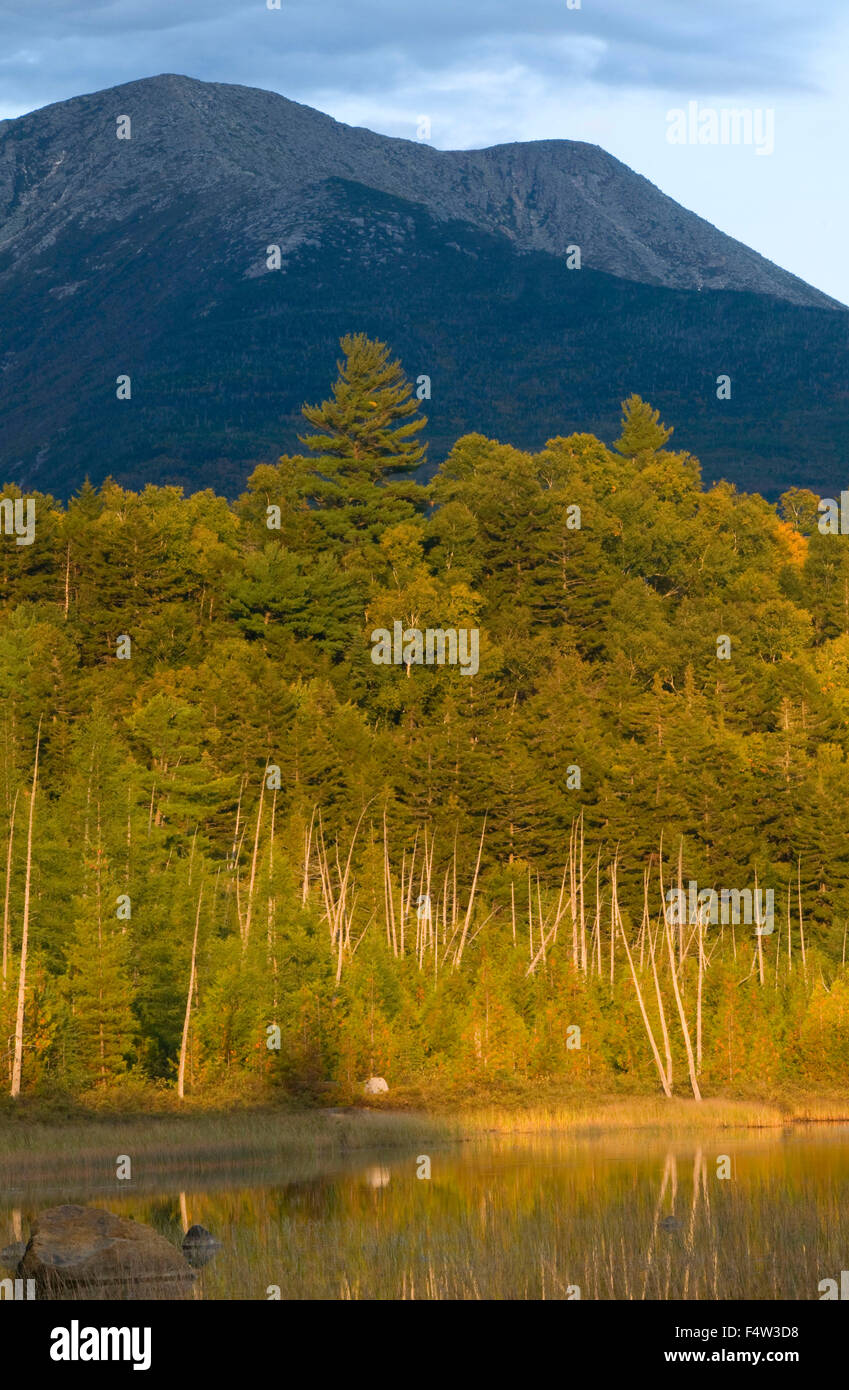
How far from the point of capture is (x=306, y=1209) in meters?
34.9

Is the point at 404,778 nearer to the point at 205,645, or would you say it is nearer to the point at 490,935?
the point at 490,935

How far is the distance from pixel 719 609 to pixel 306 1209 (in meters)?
110

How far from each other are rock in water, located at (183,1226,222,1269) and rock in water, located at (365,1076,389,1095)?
2988 centimetres

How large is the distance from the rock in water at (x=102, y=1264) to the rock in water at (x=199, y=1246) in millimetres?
1812

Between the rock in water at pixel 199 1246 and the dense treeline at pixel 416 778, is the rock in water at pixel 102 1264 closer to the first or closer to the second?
the rock in water at pixel 199 1246

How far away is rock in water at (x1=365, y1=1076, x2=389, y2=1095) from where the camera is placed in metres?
58.4

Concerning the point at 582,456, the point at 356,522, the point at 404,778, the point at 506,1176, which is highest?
the point at 582,456

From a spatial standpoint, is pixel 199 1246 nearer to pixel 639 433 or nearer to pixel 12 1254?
pixel 12 1254

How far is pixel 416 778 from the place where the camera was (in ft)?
307

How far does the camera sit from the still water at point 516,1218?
78.3ft

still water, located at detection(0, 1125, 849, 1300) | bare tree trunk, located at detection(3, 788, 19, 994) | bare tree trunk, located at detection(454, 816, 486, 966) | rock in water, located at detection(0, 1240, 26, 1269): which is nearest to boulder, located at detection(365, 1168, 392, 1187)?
still water, located at detection(0, 1125, 849, 1300)

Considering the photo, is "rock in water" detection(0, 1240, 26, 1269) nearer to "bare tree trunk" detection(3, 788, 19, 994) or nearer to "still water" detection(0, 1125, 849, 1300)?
"still water" detection(0, 1125, 849, 1300)
